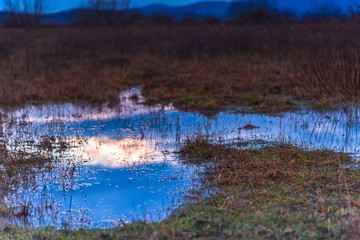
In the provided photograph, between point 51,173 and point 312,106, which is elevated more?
point 312,106

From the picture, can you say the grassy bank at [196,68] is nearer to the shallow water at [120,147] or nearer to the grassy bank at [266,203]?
the shallow water at [120,147]

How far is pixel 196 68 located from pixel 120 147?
7.26 meters

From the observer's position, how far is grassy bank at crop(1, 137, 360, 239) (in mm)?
3152

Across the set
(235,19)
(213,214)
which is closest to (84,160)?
(213,214)

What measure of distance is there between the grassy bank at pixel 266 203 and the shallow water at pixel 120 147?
0.99 feet

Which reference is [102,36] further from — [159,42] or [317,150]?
[317,150]

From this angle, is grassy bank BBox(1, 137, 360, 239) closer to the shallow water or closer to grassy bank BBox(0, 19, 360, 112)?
the shallow water

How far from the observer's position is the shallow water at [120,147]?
4.02m

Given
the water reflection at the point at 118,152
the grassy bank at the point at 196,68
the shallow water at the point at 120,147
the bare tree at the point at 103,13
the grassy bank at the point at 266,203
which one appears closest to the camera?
the grassy bank at the point at 266,203

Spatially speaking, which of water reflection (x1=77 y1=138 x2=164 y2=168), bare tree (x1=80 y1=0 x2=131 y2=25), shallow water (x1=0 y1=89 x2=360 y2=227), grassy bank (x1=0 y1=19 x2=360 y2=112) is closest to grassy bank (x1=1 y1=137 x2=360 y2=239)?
shallow water (x1=0 y1=89 x2=360 y2=227)

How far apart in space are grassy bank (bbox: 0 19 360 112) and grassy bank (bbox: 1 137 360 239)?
11.3 feet

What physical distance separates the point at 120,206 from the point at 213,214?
109 centimetres

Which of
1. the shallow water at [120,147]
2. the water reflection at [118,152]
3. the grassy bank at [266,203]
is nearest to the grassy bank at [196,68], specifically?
the shallow water at [120,147]

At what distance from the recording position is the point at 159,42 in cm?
1725
